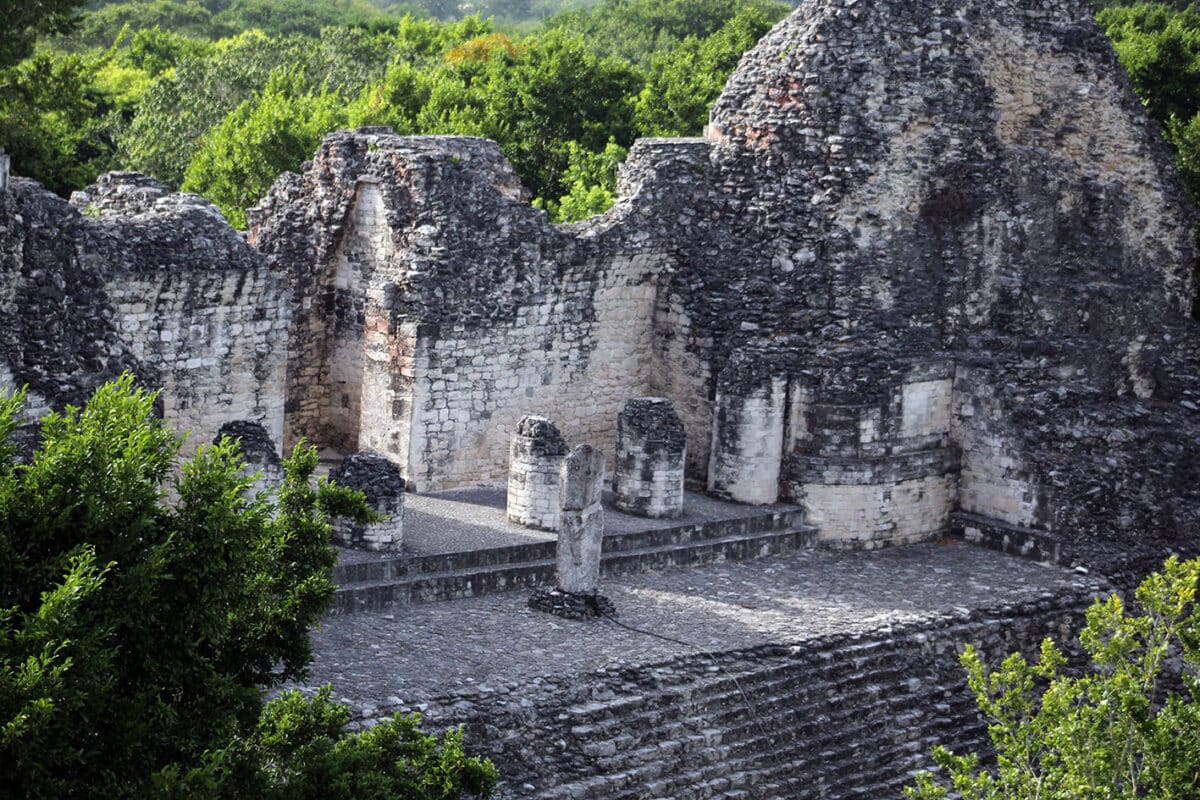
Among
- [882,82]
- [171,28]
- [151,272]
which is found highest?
[171,28]

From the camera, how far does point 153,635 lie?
1118 centimetres

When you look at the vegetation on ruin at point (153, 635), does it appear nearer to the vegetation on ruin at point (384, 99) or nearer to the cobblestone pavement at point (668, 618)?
the cobblestone pavement at point (668, 618)

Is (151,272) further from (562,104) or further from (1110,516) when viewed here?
(562,104)

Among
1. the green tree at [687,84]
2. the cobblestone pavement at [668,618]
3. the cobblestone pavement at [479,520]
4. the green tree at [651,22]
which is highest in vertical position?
the green tree at [651,22]

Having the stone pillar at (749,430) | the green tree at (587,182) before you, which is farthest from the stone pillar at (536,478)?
the green tree at (587,182)

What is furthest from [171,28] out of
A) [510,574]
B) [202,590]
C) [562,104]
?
[202,590]

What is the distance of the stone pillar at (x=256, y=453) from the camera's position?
17.8 metres

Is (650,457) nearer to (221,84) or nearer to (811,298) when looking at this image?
(811,298)

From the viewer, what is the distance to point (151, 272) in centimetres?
1847

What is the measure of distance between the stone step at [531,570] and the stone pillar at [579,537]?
2.10ft

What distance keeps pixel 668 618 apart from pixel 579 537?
119cm

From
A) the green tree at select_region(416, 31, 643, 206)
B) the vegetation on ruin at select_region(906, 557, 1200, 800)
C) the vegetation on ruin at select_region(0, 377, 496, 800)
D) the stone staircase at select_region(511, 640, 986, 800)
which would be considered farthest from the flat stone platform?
the green tree at select_region(416, 31, 643, 206)

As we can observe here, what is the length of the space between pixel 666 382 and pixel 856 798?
6767 mm

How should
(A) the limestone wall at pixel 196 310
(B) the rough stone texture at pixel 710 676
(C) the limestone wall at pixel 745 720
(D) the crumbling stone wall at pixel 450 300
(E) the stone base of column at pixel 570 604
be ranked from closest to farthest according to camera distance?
(C) the limestone wall at pixel 745 720 < (B) the rough stone texture at pixel 710 676 < (E) the stone base of column at pixel 570 604 < (A) the limestone wall at pixel 196 310 < (D) the crumbling stone wall at pixel 450 300
